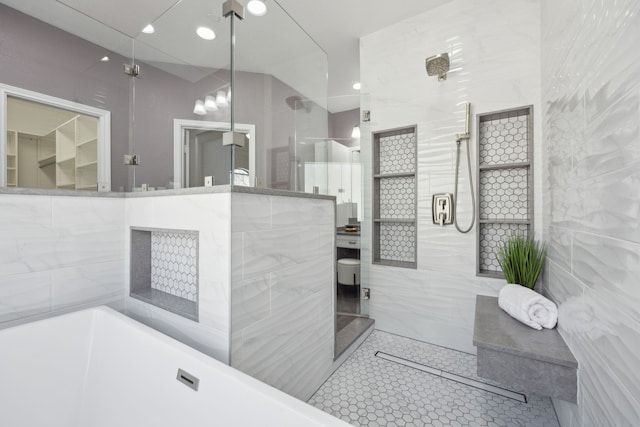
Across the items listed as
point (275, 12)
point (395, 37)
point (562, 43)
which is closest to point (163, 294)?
point (275, 12)

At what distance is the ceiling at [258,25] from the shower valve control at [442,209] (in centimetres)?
123

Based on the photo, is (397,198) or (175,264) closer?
(175,264)

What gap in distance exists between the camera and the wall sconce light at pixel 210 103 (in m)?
1.33

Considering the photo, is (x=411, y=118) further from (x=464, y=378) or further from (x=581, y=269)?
(x=464, y=378)

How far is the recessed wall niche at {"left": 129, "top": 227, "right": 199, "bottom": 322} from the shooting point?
51.6 inches

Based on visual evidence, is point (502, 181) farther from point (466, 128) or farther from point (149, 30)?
point (149, 30)

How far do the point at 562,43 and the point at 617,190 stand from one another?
0.99 meters

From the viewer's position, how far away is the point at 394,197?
2.50m

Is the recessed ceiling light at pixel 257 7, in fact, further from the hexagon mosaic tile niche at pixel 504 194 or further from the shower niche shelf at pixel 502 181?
the hexagon mosaic tile niche at pixel 504 194

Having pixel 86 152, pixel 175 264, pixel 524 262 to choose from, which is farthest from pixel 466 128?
pixel 86 152

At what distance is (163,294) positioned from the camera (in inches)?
58.1

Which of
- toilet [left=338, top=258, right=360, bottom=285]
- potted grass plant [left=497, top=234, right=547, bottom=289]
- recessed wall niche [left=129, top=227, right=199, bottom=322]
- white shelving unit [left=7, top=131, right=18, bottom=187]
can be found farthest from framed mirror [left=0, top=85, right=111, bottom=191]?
potted grass plant [left=497, top=234, right=547, bottom=289]

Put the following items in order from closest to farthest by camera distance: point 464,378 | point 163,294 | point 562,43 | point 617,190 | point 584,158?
point 617,190 → point 584,158 → point 562,43 → point 163,294 → point 464,378

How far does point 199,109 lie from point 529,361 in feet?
6.20
